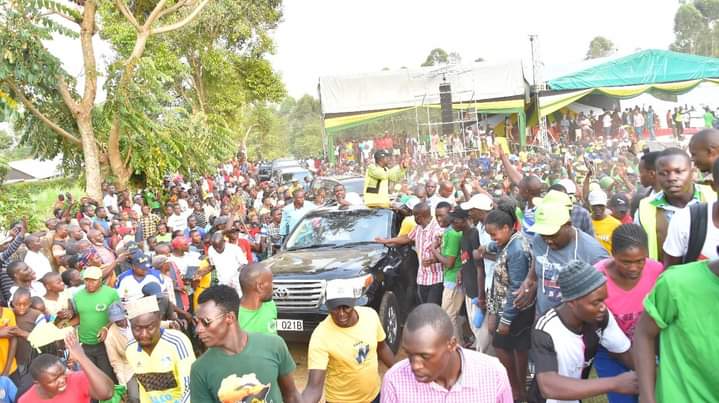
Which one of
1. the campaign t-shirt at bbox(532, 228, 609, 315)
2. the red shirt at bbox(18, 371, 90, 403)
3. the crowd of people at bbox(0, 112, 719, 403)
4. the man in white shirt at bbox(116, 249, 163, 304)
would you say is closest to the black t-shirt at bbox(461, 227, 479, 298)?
the crowd of people at bbox(0, 112, 719, 403)

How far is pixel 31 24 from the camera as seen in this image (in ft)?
45.2

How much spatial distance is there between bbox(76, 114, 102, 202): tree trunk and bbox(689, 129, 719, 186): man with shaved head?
47.2 ft

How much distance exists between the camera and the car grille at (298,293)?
646 centimetres

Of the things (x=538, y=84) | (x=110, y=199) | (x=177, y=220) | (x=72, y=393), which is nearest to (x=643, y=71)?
(x=538, y=84)

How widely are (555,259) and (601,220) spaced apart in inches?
86.3

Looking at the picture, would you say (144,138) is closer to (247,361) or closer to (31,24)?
(31,24)

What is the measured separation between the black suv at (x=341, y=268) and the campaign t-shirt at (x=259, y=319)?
1.35 meters

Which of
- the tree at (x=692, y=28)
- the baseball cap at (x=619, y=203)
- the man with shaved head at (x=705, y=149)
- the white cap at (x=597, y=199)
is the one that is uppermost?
the tree at (x=692, y=28)

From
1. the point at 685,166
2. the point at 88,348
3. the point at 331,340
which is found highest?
the point at 685,166

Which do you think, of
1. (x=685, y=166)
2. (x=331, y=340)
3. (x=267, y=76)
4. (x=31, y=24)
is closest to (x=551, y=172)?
(x=685, y=166)

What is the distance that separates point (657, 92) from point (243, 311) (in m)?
22.9

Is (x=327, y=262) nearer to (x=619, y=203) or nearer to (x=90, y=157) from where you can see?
(x=619, y=203)

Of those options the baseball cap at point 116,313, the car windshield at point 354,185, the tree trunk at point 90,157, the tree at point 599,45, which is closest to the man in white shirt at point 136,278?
the baseball cap at point 116,313

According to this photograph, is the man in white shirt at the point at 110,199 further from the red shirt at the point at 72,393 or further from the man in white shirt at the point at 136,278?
the red shirt at the point at 72,393
